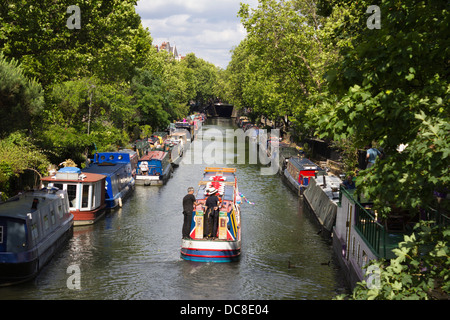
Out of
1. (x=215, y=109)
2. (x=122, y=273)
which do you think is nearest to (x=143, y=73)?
(x=122, y=273)

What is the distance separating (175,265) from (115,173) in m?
13.5

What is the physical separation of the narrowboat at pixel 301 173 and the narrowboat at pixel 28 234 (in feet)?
60.0

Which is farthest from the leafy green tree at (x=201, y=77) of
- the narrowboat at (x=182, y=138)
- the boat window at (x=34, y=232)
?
the boat window at (x=34, y=232)

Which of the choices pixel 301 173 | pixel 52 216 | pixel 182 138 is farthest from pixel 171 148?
pixel 52 216

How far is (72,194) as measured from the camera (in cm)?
2722

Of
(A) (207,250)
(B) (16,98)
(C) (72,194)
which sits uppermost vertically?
(B) (16,98)

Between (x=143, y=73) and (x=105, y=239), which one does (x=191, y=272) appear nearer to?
(x=105, y=239)

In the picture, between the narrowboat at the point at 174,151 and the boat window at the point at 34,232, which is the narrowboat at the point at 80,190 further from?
the narrowboat at the point at 174,151

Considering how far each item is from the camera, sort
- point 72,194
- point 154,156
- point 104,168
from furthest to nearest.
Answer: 1. point 154,156
2. point 104,168
3. point 72,194

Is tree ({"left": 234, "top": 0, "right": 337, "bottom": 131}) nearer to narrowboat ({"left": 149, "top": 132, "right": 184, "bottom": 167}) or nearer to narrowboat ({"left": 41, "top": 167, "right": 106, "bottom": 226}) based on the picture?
narrowboat ({"left": 149, "top": 132, "right": 184, "bottom": 167})

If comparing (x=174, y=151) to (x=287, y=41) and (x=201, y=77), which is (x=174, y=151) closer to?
(x=287, y=41)

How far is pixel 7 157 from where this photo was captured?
26.4 m

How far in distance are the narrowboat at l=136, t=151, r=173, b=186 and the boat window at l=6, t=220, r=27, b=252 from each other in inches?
925

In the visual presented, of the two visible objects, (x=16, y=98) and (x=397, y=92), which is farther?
(x=16, y=98)
